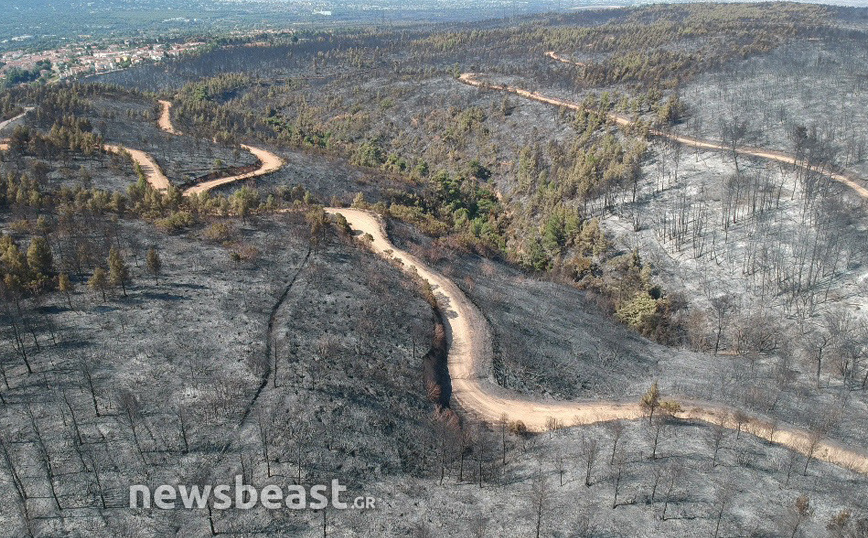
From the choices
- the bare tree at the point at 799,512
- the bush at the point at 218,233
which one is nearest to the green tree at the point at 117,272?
the bush at the point at 218,233

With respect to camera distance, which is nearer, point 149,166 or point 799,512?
point 799,512

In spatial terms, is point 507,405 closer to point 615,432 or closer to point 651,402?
point 615,432

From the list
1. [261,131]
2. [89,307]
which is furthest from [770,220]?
[261,131]

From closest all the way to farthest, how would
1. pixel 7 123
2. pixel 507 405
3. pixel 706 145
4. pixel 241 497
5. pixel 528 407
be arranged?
pixel 241 497 → pixel 528 407 → pixel 507 405 → pixel 706 145 → pixel 7 123

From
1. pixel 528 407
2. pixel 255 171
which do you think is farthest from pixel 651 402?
pixel 255 171

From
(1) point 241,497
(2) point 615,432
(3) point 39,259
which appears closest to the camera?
(1) point 241,497

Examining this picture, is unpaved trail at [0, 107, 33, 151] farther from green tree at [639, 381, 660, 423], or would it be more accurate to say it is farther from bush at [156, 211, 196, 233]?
green tree at [639, 381, 660, 423]

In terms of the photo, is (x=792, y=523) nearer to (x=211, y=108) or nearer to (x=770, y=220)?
(x=770, y=220)
